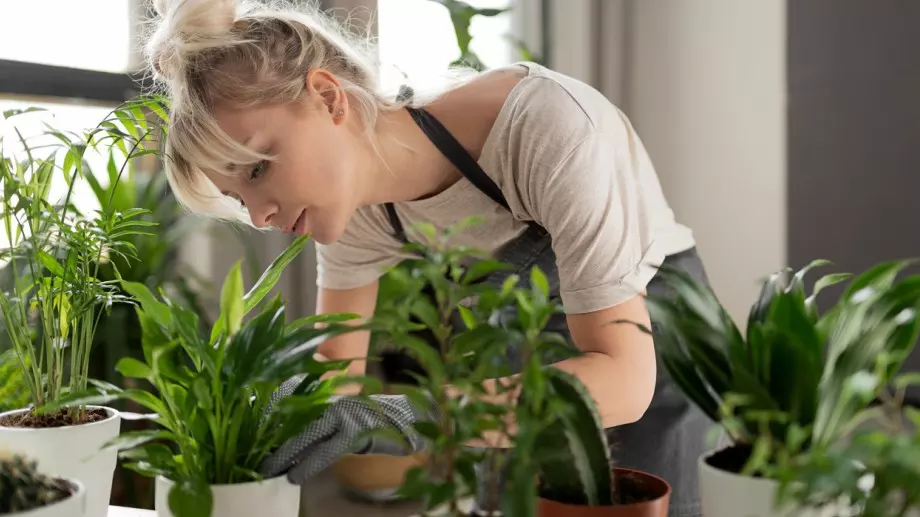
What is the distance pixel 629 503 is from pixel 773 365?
0.14m

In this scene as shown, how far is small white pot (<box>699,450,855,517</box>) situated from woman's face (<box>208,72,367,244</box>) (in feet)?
2.19

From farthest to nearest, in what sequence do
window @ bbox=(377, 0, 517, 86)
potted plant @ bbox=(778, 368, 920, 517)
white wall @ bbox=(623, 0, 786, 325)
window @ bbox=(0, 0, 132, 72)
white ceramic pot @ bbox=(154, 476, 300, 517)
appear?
white wall @ bbox=(623, 0, 786, 325), window @ bbox=(377, 0, 517, 86), window @ bbox=(0, 0, 132, 72), white ceramic pot @ bbox=(154, 476, 300, 517), potted plant @ bbox=(778, 368, 920, 517)

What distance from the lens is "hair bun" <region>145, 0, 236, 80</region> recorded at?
1.04 m

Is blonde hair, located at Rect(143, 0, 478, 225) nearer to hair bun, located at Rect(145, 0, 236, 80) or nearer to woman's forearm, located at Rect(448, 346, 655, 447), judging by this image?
hair bun, located at Rect(145, 0, 236, 80)

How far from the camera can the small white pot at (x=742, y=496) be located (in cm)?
56

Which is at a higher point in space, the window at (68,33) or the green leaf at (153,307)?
the window at (68,33)

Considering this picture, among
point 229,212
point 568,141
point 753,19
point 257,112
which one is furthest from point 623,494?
point 753,19

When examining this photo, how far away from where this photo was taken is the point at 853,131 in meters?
2.71

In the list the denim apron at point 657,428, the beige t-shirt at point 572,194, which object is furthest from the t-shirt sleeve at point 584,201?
the denim apron at point 657,428

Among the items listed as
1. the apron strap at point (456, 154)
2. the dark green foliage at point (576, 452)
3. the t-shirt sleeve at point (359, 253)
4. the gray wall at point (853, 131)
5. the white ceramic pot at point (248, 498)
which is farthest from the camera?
the gray wall at point (853, 131)

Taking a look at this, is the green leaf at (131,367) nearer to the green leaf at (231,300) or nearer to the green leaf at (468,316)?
the green leaf at (231,300)

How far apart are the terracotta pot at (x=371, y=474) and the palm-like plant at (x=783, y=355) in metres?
1.48

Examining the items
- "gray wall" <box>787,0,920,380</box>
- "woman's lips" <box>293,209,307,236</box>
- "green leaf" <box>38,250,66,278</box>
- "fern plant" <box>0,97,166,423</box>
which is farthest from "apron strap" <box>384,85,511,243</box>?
"gray wall" <box>787,0,920,380</box>

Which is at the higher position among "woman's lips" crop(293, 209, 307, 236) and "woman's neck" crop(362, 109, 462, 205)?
"woman's neck" crop(362, 109, 462, 205)
